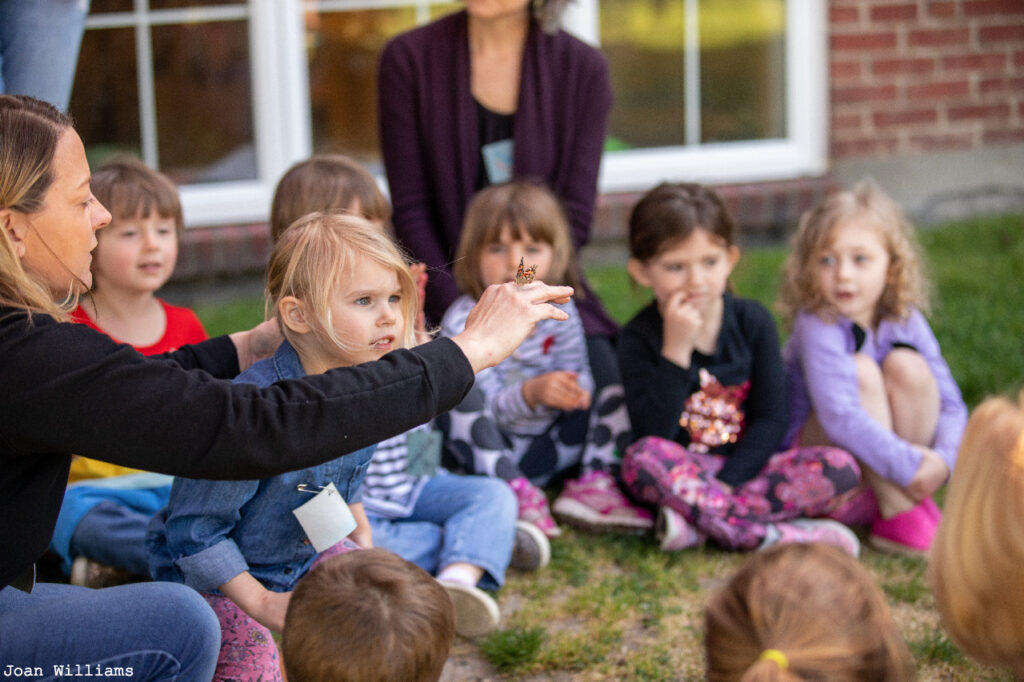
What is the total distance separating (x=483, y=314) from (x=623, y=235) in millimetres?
4132

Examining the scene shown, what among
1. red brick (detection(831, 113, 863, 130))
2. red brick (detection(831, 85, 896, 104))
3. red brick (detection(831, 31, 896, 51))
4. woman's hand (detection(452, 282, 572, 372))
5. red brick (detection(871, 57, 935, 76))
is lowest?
woman's hand (detection(452, 282, 572, 372))

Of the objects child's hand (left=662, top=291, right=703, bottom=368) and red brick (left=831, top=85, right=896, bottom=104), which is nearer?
child's hand (left=662, top=291, right=703, bottom=368)

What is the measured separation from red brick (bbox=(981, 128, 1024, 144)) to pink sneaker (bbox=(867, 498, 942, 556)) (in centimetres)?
384

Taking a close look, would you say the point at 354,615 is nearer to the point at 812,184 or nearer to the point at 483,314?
the point at 483,314

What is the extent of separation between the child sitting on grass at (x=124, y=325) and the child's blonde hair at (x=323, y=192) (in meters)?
0.32

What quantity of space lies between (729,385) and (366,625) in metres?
1.93

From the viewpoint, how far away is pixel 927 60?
6.16m

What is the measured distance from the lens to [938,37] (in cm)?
616

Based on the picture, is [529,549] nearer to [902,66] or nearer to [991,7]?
[902,66]

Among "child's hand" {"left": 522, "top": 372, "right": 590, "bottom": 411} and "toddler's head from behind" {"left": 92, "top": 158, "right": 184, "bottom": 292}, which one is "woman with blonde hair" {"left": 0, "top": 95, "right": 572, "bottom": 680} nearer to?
"toddler's head from behind" {"left": 92, "top": 158, "right": 184, "bottom": 292}

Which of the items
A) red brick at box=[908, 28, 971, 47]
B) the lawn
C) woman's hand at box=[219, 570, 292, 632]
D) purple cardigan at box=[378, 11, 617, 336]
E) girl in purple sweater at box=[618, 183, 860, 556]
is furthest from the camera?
red brick at box=[908, 28, 971, 47]

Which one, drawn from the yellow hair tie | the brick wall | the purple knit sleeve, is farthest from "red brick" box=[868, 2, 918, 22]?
the yellow hair tie

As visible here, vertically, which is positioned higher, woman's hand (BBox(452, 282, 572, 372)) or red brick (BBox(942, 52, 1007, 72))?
red brick (BBox(942, 52, 1007, 72))

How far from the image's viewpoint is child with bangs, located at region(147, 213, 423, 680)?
2113mm
